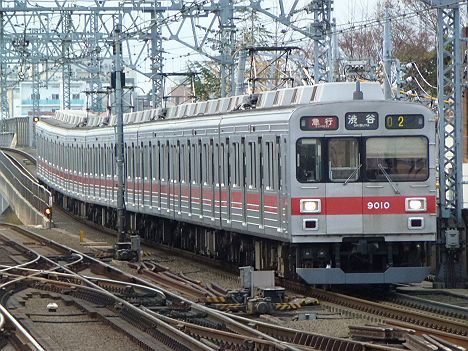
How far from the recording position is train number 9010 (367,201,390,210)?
61.7 feet

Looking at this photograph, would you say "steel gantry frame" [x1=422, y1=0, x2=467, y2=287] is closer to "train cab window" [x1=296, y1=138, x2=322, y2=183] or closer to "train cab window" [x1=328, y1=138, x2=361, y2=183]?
"train cab window" [x1=328, y1=138, x2=361, y2=183]

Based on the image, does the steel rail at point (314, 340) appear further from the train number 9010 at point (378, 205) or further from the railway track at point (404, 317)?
the train number 9010 at point (378, 205)

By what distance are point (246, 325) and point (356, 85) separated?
17.1 ft

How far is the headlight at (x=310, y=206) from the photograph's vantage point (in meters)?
18.8

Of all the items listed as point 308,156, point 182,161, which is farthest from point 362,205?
point 182,161

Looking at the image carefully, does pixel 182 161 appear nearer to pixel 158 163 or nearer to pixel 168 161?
pixel 168 161

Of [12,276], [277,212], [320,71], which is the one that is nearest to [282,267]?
[277,212]

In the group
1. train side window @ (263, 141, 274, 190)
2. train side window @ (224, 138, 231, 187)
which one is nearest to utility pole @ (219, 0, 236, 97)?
train side window @ (224, 138, 231, 187)

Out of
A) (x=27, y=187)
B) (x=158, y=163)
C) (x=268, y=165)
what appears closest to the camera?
(x=268, y=165)

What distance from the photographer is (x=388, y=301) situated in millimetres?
18844

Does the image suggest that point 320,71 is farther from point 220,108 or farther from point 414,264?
point 414,264

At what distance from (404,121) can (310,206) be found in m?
1.74

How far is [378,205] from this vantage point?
1881 cm

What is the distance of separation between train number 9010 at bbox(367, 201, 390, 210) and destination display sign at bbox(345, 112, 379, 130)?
1038 millimetres
